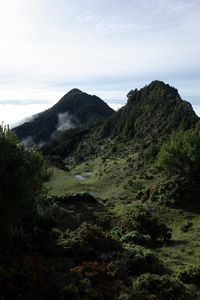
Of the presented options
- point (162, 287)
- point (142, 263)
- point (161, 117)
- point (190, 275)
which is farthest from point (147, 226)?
point (161, 117)

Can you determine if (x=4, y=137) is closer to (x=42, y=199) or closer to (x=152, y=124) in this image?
(x=42, y=199)

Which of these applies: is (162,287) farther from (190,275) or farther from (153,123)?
(153,123)

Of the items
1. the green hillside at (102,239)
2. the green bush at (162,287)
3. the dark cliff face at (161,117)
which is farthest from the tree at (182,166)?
the dark cliff face at (161,117)

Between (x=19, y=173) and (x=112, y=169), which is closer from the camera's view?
(x=19, y=173)

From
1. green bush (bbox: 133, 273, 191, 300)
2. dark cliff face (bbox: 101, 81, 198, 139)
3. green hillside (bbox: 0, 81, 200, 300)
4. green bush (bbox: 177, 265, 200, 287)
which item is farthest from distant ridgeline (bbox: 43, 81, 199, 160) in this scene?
green bush (bbox: 133, 273, 191, 300)

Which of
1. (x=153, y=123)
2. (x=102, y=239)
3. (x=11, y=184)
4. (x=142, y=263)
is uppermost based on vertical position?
(x=153, y=123)

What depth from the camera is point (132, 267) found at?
32.8m

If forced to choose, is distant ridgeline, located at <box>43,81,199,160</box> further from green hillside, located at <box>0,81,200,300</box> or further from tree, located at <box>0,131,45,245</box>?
tree, located at <box>0,131,45,245</box>

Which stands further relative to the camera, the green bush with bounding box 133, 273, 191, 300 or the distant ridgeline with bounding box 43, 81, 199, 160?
the distant ridgeline with bounding box 43, 81, 199, 160

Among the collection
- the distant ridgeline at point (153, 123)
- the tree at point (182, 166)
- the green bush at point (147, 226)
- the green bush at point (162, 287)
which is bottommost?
the green bush at point (147, 226)

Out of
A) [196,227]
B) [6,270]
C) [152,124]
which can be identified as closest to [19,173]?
[6,270]

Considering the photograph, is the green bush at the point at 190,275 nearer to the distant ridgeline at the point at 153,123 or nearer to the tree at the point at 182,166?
the tree at the point at 182,166

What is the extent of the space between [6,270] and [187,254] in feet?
67.6

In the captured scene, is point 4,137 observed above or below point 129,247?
above
